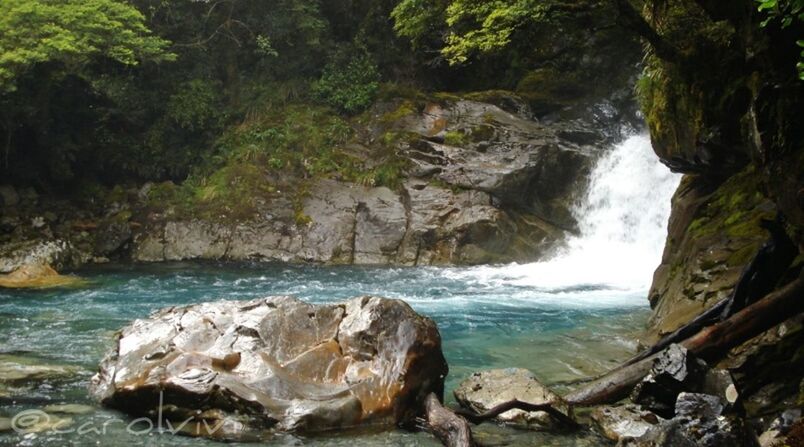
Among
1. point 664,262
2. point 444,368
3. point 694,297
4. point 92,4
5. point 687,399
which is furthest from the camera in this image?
point 92,4

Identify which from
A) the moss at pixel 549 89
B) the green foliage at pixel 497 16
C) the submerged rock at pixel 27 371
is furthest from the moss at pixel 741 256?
the moss at pixel 549 89

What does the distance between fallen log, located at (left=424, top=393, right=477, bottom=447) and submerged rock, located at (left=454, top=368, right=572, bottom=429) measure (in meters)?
0.52

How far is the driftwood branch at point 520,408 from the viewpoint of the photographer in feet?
17.7

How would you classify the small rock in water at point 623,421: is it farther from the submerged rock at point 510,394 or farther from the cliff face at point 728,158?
the cliff face at point 728,158

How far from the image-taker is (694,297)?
7605mm

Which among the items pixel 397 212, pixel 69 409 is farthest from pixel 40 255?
pixel 69 409

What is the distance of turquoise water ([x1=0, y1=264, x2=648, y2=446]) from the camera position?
5.38 metres

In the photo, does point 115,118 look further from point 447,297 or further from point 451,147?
point 447,297

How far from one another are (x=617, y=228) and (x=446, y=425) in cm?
1351

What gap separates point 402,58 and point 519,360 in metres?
15.5

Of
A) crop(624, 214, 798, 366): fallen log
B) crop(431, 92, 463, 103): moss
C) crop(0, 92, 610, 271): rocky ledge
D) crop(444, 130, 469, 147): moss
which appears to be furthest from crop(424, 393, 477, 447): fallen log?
crop(431, 92, 463, 103): moss

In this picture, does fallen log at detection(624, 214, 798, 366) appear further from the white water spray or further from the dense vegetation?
the dense vegetation

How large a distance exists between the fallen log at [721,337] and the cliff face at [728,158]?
0.23m

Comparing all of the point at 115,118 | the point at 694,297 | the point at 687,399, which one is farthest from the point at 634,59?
the point at 687,399
